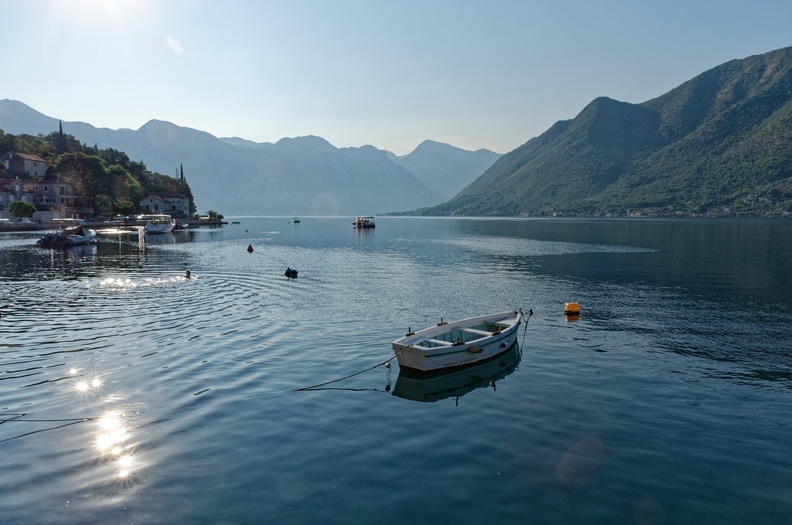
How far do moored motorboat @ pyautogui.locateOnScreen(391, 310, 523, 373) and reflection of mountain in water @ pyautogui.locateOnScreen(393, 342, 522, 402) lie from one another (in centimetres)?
43

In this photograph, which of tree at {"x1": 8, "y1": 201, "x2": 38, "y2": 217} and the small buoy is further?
tree at {"x1": 8, "y1": 201, "x2": 38, "y2": 217}

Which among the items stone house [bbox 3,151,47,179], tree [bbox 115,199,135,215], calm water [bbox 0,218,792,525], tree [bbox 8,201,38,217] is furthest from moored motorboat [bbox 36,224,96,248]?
stone house [bbox 3,151,47,179]

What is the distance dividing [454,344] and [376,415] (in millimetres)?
7680

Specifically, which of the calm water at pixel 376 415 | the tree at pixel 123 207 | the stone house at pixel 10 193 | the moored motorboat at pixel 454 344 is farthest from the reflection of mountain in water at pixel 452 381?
the stone house at pixel 10 193

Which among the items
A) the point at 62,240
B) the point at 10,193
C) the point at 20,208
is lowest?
the point at 62,240

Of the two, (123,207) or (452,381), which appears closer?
(452,381)

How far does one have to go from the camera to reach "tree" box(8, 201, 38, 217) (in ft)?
526

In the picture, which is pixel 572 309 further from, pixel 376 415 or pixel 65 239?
pixel 65 239

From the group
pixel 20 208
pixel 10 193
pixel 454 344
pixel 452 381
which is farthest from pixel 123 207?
pixel 452 381

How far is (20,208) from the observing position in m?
161

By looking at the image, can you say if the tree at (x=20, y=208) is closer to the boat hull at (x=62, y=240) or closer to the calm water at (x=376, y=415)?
the boat hull at (x=62, y=240)

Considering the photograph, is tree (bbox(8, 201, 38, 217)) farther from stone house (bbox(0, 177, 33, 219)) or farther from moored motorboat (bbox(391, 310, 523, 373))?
moored motorboat (bbox(391, 310, 523, 373))

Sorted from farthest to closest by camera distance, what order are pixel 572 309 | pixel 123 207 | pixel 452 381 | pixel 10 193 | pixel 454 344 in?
pixel 123 207, pixel 10 193, pixel 572 309, pixel 454 344, pixel 452 381

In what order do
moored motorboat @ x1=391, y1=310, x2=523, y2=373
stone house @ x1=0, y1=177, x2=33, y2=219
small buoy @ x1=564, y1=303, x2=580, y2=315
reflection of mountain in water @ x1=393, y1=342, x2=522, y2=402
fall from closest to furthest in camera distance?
reflection of mountain in water @ x1=393, y1=342, x2=522, y2=402
moored motorboat @ x1=391, y1=310, x2=523, y2=373
small buoy @ x1=564, y1=303, x2=580, y2=315
stone house @ x1=0, y1=177, x2=33, y2=219
